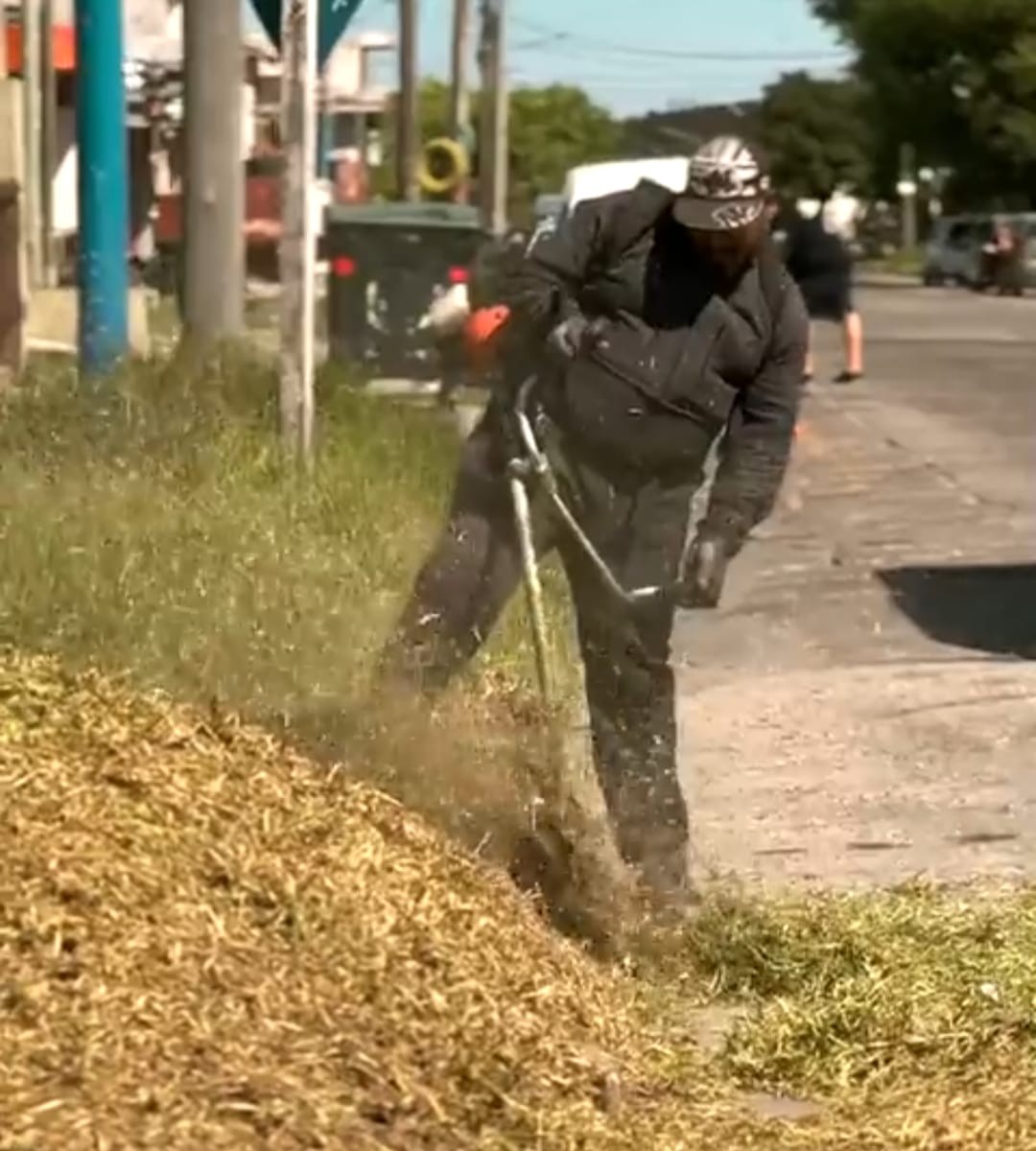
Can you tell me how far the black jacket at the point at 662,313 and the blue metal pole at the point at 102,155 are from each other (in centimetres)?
662

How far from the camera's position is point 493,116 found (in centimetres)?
4497

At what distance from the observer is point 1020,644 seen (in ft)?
38.0

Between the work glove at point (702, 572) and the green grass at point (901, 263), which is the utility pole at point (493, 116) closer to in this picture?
the green grass at point (901, 263)

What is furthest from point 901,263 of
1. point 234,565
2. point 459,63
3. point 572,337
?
point 572,337

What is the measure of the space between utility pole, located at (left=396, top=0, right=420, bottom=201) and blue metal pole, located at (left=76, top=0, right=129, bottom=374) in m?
21.6

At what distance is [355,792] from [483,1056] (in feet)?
2.77

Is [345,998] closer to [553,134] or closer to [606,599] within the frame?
[606,599]

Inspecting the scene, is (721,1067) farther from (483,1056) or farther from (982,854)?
(982,854)

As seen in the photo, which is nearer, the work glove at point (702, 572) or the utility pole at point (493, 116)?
the work glove at point (702, 572)

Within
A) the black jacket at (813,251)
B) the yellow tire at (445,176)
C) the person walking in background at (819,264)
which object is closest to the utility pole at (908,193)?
the yellow tire at (445,176)

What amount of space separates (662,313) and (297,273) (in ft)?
13.1

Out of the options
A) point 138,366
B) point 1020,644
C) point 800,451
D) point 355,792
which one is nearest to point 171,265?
point 138,366

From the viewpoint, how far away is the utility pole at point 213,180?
12672 mm

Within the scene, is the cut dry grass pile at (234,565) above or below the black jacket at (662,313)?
below
